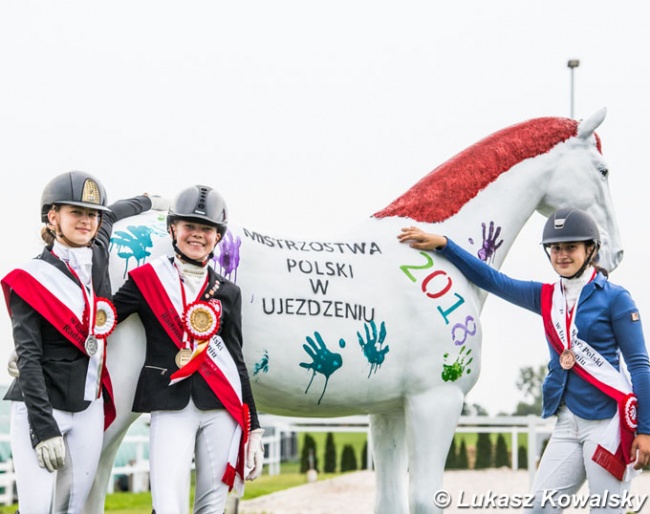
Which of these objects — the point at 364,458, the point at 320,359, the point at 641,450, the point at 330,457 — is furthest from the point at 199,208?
the point at 364,458

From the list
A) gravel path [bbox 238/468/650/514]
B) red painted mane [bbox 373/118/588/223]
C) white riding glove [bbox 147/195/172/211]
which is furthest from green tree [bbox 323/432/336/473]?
white riding glove [bbox 147/195/172/211]

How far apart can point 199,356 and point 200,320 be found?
0.17m

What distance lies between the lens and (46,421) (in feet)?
12.6

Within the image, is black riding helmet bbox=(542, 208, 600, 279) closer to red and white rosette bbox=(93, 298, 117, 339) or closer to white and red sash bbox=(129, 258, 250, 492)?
white and red sash bbox=(129, 258, 250, 492)

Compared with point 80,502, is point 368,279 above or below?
above

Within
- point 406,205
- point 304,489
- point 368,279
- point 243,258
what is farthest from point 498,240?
point 304,489

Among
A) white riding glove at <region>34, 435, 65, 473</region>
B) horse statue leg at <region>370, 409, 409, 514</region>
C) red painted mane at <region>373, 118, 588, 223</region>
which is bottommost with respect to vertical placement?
horse statue leg at <region>370, 409, 409, 514</region>

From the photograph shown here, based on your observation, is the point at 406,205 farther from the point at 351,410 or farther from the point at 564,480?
the point at 564,480

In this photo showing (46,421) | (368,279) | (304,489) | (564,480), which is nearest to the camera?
(46,421)

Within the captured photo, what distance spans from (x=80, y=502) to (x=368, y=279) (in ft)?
7.13

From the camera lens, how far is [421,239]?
5613 millimetres

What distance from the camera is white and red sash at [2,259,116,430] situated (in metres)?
4.02

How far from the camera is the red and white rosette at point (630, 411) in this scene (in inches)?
180

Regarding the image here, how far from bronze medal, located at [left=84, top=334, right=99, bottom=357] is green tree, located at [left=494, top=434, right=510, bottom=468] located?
13300mm
